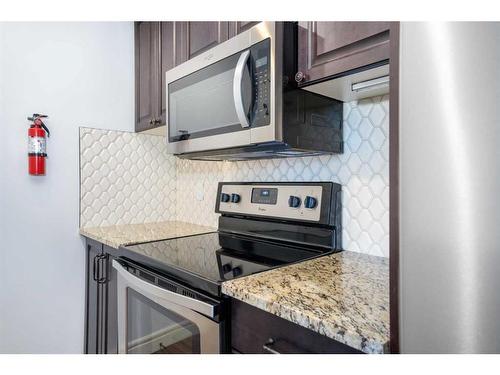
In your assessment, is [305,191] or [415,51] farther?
[305,191]

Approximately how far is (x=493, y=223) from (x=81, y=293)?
6.30 feet

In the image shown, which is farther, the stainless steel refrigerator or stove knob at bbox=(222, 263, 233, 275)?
stove knob at bbox=(222, 263, 233, 275)

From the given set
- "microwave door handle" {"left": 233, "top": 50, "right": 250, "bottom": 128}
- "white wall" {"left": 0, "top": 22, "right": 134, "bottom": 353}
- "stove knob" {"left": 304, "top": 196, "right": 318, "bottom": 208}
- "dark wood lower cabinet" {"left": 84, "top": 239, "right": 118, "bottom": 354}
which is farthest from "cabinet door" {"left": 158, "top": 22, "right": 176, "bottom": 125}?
"stove knob" {"left": 304, "top": 196, "right": 318, "bottom": 208}

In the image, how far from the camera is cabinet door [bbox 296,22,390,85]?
854 millimetres

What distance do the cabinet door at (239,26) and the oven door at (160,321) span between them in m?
1.00

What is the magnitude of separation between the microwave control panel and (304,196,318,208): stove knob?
1.31 feet

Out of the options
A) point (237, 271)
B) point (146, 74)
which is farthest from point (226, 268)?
point (146, 74)

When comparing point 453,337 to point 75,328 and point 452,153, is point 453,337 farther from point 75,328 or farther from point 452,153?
point 75,328

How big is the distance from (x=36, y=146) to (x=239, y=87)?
1.11 meters

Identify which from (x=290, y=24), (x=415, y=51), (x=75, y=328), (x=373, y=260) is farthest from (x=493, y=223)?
(x=75, y=328)

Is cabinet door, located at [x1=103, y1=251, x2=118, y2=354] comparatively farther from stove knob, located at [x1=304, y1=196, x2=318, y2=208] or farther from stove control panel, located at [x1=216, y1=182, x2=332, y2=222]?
stove knob, located at [x1=304, y1=196, x2=318, y2=208]

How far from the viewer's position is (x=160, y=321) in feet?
3.71

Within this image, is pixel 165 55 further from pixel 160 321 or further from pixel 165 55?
pixel 160 321

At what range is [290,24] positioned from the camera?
3.43 feet
